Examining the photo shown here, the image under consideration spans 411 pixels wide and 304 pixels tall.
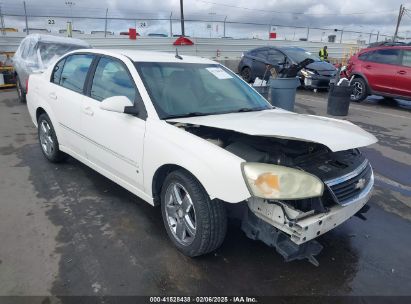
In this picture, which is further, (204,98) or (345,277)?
(204,98)

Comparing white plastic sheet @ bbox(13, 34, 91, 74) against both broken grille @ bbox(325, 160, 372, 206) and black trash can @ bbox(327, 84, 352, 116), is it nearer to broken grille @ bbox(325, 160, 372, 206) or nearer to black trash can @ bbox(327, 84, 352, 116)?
black trash can @ bbox(327, 84, 352, 116)

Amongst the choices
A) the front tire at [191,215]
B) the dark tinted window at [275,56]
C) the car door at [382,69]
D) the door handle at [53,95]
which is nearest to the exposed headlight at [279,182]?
the front tire at [191,215]

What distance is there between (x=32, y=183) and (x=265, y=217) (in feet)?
10.6

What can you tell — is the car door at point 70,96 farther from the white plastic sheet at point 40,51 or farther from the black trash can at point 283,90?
the white plastic sheet at point 40,51

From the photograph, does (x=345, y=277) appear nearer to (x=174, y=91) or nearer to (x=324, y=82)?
(x=174, y=91)

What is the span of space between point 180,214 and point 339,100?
24.9 ft

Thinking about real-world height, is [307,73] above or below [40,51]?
below

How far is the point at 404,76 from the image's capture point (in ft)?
33.7

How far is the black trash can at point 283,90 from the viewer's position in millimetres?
8023

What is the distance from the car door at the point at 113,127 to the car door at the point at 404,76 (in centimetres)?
923

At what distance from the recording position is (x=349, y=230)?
11.8 ft

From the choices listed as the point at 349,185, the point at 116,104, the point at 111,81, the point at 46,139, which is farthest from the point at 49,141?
the point at 349,185

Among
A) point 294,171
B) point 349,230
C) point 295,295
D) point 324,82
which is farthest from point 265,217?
point 324,82

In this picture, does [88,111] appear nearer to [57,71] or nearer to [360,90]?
[57,71]
